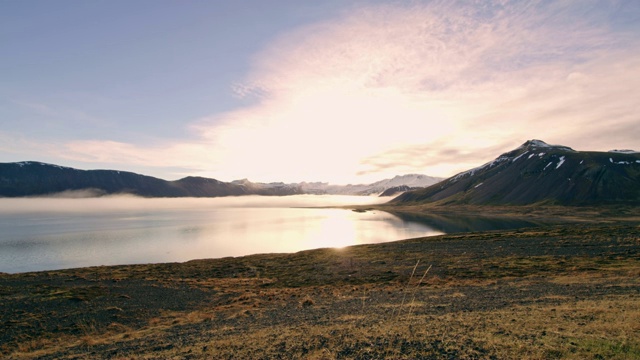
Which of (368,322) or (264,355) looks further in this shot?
(368,322)

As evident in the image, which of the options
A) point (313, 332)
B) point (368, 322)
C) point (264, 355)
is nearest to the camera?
point (264, 355)

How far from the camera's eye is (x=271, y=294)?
1307 inches

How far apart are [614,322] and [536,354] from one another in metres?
6.14

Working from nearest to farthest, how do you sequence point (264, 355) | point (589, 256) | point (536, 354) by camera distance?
point (536, 354)
point (264, 355)
point (589, 256)

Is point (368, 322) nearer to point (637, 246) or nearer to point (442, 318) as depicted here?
point (442, 318)

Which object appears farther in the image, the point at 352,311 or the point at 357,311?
the point at 352,311

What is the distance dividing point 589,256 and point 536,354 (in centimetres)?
4275

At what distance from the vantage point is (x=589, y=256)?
143 feet

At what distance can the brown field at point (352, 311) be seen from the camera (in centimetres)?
1384

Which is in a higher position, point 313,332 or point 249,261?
point 313,332

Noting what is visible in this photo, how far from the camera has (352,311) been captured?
2244cm

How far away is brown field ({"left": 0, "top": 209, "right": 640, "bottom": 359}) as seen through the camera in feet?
45.4

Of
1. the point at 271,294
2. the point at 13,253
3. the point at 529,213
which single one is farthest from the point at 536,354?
the point at 529,213

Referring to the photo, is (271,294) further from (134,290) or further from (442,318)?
(442,318)
